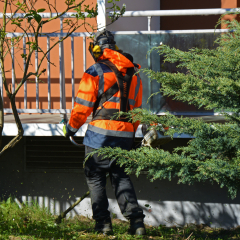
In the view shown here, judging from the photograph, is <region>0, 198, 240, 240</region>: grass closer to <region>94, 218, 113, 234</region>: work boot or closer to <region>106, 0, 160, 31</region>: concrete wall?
<region>94, 218, 113, 234</region>: work boot

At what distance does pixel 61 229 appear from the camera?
13.3ft

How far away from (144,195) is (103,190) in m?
1.61

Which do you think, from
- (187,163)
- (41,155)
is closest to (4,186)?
(41,155)

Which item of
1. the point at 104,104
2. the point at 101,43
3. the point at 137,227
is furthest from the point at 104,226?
the point at 101,43

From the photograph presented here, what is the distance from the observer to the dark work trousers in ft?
10.5

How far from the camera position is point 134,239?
10.4 feet

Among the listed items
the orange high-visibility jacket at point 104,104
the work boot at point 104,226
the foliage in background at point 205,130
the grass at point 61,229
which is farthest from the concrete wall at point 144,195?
the foliage in background at point 205,130

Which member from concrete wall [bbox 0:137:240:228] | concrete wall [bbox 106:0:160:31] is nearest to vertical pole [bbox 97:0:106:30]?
concrete wall [bbox 106:0:160:31]

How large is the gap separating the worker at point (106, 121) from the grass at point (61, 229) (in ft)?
0.99

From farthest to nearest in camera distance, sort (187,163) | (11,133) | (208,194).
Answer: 1. (208,194)
2. (11,133)
3. (187,163)

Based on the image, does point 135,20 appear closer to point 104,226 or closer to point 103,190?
point 103,190

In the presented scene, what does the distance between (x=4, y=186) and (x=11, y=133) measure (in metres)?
1.17

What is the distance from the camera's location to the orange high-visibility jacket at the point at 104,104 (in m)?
3.13

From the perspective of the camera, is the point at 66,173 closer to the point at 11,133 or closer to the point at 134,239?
the point at 11,133
